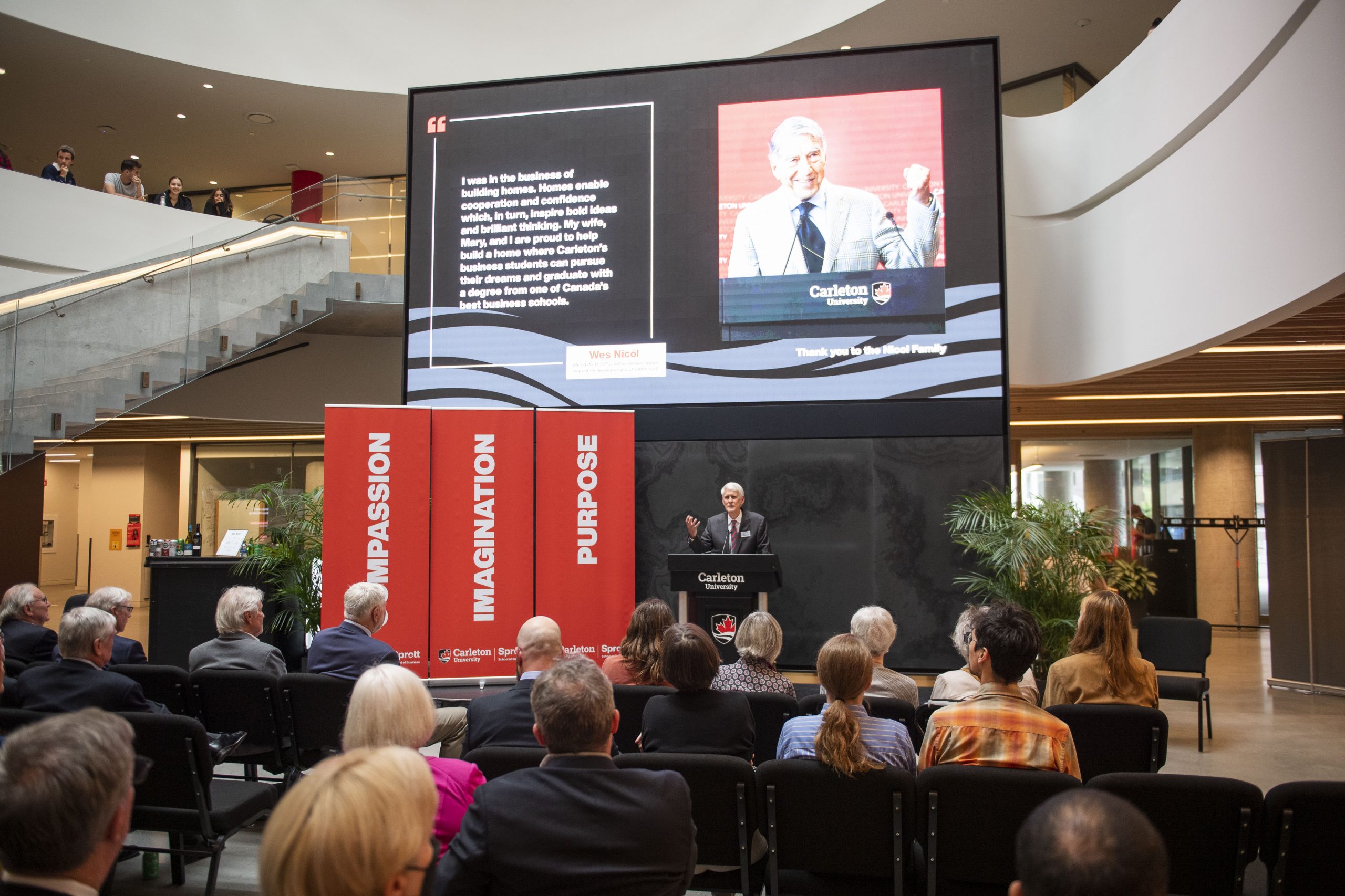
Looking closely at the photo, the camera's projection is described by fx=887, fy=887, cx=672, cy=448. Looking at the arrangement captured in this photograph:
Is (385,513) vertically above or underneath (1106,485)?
underneath

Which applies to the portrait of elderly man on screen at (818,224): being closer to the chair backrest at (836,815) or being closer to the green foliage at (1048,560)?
the green foliage at (1048,560)

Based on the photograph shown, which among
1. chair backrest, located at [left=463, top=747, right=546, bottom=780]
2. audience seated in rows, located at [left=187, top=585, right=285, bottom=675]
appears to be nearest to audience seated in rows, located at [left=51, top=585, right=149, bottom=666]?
audience seated in rows, located at [left=187, top=585, right=285, bottom=675]

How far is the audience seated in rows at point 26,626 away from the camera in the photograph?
432 cm

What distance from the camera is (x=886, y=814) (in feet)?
8.37

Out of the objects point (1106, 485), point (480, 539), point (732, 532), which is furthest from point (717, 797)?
point (1106, 485)

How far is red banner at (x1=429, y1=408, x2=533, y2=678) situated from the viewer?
6.29 m

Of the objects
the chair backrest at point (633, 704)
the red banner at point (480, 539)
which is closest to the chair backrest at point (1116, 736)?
the chair backrest at point (633, 704)

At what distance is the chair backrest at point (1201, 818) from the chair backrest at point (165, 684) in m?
3.72

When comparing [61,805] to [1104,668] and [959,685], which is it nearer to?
[959,685]

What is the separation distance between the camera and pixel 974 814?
8.07ft

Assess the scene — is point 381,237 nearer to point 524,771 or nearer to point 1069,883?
point 524,771

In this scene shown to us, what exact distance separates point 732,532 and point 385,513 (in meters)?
2.56

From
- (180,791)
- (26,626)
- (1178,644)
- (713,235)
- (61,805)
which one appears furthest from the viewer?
(713,235)

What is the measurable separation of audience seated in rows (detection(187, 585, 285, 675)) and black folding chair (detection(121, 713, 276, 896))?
1.12m
